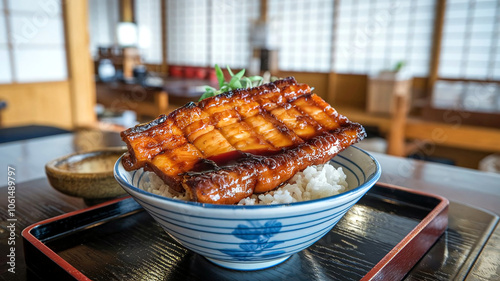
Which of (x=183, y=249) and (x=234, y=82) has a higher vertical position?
(x=234, y=82)

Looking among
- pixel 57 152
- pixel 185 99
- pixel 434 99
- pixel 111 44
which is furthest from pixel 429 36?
pixel 111 44

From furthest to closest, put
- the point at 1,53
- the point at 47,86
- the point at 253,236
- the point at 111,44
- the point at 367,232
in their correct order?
the point at 111,44 → the point at 47,86 → the point at 1,53 → the point at 367,232 → the point at 253,236

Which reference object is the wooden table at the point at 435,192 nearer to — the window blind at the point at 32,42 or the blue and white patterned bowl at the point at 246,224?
the blue and white patterned bowl at the point at 246,224

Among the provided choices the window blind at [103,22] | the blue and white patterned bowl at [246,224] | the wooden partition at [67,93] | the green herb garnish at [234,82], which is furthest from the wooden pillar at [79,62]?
the window blind at [103,22]

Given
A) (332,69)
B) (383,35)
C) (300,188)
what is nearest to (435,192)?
(300,188)

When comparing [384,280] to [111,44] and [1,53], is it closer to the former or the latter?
[1,53]

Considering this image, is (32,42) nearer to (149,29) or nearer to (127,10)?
(149,29)
